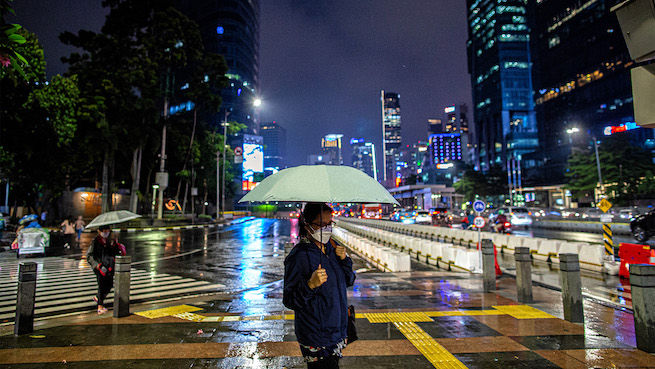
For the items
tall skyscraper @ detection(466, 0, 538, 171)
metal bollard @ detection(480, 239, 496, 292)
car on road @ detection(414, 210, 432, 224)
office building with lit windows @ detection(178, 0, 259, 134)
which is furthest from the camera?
tall skyscraper @ detection(466, 0, 538, 171)

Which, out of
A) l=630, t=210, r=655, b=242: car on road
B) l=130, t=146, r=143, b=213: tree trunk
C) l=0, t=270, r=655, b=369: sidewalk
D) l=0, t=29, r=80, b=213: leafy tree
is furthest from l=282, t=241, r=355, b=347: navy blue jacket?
l=130, t=146, r=143, b=213: tree trunk

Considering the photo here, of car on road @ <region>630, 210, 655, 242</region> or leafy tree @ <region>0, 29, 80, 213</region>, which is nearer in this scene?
car on road @ <region>630, 210, 655, 242</region>

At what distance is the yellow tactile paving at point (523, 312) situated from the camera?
629cm

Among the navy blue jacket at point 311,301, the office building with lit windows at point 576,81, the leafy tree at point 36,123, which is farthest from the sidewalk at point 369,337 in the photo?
the office building with lit windows at point 576,81

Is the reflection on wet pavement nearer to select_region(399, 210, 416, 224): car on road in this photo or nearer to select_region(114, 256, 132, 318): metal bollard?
select_region(114, 256, 132, 318): metal bollard

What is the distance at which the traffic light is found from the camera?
12.2 feet

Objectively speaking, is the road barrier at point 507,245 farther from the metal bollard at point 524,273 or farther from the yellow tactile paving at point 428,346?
the yellow tactile paving at point 428,346

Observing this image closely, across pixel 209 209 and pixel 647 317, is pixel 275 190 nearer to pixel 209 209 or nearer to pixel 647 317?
pixel 647 317

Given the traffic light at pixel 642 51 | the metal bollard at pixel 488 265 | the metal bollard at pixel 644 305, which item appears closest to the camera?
the traffic light at pixel 642 51

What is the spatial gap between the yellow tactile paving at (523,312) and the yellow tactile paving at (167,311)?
6.00m

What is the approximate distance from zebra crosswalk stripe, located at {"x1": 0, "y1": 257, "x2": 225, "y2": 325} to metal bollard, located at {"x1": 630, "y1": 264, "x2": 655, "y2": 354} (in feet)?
27.9

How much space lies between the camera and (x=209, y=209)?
79.7 m

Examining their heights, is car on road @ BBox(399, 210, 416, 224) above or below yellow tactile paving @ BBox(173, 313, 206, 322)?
above

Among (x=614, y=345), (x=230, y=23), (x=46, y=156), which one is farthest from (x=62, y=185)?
(x=230, y=23)
